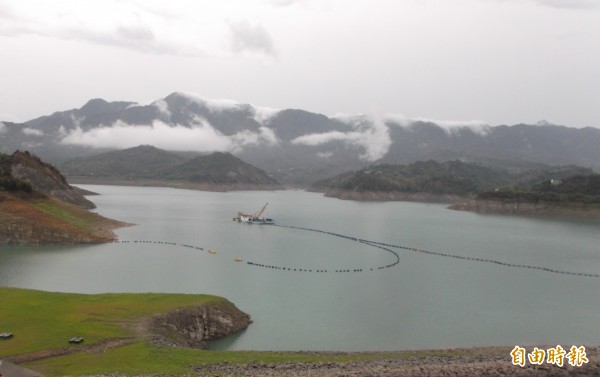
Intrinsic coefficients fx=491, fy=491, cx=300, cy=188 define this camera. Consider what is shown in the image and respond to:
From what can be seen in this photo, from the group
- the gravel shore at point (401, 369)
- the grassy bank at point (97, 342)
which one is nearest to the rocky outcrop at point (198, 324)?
the grassy bank at point (97, 342)

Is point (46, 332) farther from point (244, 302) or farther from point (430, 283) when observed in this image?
point (430, 283)

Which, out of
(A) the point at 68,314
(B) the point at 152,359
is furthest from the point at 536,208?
(B) the point at 152,359

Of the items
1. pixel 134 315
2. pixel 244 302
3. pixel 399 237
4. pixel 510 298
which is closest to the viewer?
pixel 134 315

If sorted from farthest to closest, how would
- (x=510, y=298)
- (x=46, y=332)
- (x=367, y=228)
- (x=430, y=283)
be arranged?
1. (x=367, y=228)
2. (x=430, y=283)
3. (x=510, y=298)
4. (x=46, y=332)

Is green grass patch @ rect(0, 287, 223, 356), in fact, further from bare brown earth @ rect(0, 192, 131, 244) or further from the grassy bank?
bare brown earth @ rect(0, 192, 131, 244)

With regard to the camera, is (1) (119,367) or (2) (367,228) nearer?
(1) (119,367)

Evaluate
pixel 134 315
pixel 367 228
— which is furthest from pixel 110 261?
pixel 367 228
